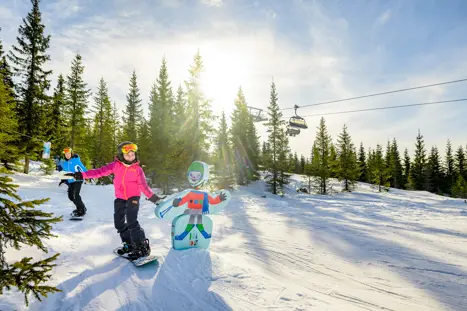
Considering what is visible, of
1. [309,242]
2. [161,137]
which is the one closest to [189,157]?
[161,137]

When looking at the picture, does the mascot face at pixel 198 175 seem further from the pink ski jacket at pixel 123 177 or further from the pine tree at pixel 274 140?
the pine tree at pixel 274 140

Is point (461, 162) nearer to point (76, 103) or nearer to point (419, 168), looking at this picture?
point (419, 168)

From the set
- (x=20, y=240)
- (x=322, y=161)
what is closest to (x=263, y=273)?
(x=20, y=240)

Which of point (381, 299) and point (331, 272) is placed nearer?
point (381, 299)

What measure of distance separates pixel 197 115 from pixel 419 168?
179 feet

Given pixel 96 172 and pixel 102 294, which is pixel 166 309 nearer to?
pixel 102 294

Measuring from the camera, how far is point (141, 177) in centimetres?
495

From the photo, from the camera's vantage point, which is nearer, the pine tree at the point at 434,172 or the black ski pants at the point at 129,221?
the black ski pants at the point at 129,221

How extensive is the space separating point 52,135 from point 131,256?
2121cm

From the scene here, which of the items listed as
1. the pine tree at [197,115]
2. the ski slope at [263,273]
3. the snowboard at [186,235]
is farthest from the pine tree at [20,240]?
the pine tree at [197,115]

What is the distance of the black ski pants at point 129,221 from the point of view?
4.70 meters

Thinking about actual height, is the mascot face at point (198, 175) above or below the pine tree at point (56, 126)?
below

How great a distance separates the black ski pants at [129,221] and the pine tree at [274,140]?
2396cm

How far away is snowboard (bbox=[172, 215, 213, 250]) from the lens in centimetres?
500
